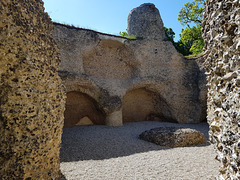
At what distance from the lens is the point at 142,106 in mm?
11461

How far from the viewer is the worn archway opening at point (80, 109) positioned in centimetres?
959

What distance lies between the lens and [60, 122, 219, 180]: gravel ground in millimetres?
3559

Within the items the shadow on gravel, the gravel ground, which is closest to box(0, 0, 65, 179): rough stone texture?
the gravel ground

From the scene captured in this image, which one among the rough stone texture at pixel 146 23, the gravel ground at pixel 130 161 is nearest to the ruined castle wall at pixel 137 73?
the rough stone texture at pixel 146 23

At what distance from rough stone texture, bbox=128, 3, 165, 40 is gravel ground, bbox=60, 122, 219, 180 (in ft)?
23.0

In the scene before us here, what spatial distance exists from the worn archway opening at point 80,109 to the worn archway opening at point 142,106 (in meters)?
1.94

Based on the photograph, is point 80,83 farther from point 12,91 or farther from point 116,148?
point 12,91

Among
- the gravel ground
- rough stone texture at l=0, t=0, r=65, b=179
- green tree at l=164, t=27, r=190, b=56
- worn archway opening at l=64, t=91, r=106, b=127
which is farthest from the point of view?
green tree at l=164, t=27, r=190, b=56

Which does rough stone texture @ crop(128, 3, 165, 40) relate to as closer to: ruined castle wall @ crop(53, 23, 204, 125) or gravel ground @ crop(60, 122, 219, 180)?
ruined castle wall @ crop(53, 23, 204, 125)

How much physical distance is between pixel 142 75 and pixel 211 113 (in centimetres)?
790

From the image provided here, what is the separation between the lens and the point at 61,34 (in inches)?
328

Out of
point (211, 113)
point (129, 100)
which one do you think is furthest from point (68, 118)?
point (211, 113)

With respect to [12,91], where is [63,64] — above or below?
above

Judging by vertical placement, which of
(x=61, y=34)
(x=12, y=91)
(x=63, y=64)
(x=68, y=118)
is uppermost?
(x=61, y=34)
